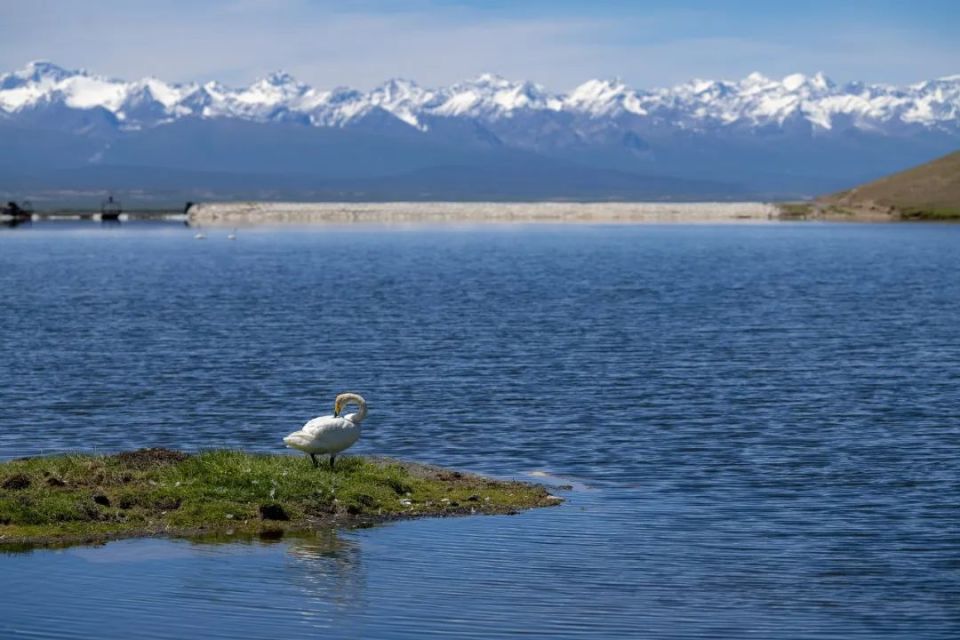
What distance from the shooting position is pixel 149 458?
25.3 meters

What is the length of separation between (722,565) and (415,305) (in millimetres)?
46508

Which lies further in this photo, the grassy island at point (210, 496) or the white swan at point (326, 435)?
the white swan at point (326, 435)

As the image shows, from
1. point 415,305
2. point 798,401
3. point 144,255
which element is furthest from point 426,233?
point 798,401

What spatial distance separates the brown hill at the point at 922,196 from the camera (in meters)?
185

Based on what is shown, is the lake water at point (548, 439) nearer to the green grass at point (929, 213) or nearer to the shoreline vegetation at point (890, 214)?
the green grass at point (929, 213)

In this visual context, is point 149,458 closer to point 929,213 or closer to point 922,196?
point 929,213

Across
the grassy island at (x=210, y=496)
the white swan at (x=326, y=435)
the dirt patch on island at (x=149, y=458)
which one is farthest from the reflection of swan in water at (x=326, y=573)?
the dirt patch on island at (x=149, y=458)

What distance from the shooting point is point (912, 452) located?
3000 centimetres

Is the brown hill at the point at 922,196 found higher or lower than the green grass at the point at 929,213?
higher

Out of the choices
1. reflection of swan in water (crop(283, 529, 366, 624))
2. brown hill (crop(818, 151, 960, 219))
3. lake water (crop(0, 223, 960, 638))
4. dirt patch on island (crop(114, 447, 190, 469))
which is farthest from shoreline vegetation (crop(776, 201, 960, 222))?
reflection of swan in water (crop(283, 529, 366, 624))

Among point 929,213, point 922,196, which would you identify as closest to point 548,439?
point 929,213

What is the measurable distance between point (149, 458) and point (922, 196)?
174707 millimetres

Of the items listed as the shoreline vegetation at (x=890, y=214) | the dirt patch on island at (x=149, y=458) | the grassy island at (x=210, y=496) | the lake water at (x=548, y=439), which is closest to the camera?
the lake water at (x=548, y=439)

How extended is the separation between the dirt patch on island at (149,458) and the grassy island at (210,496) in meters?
0.02
